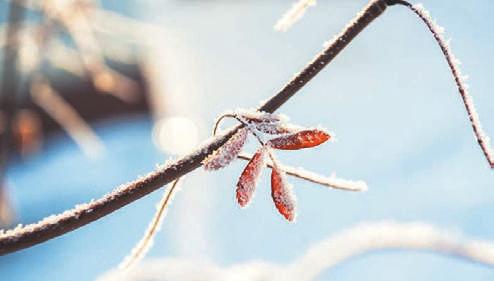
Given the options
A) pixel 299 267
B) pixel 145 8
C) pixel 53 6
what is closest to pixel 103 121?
pixel 145 8

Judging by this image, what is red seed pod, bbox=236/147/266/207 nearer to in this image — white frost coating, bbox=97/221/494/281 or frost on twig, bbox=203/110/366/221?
frost on twig, bbox=203/110/366/221

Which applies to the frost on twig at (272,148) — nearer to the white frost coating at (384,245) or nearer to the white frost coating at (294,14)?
the white frost coating at (294,14)

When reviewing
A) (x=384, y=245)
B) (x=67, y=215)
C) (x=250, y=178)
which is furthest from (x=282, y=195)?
(x=384, y=245)

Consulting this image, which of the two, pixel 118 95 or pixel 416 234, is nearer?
pixel 416 234

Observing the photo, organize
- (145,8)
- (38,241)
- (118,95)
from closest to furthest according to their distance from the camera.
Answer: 1. (38,241)
2. (118,95)
3. (145,8)

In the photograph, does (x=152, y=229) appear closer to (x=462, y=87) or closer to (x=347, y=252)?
(x=462, y=87)

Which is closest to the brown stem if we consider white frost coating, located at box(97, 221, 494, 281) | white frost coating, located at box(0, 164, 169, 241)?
white frost coating, located at box(0, 164, 169, 241)

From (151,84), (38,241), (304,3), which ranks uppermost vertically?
(151,84)

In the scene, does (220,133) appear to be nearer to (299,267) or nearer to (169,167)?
(169,167)
